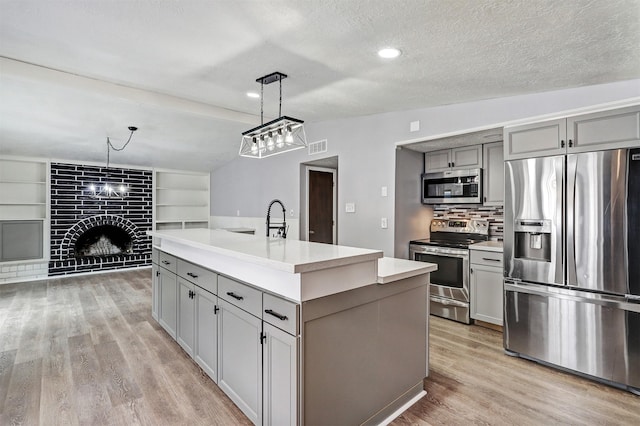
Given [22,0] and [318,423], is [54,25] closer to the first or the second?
[22,0]

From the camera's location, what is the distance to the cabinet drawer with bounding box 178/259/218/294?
2.46 m

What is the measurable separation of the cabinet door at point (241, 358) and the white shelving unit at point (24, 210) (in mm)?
5744

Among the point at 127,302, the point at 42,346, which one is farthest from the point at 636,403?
the point at 127,302

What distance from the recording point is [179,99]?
163 inches

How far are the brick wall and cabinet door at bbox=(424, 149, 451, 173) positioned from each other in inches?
230

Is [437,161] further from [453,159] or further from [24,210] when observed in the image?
[24,210]

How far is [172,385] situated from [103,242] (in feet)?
18.2

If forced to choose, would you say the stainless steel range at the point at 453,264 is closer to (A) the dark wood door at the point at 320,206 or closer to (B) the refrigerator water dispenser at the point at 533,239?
(B) the refrigerator water dispenser at the point at 533,239

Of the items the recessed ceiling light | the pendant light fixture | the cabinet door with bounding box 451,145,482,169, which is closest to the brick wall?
the pendant light fixture

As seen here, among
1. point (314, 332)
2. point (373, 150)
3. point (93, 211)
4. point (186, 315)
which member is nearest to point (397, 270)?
point (314, 332)

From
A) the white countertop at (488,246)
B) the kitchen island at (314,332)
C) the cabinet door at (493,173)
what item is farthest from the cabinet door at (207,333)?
the cabinet door at (493,173)

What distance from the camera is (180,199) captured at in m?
7.83

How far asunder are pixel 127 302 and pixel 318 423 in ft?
13.1

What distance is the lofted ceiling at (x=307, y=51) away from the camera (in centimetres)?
184
